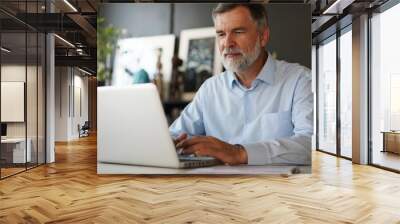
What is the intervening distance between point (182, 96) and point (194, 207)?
208cm

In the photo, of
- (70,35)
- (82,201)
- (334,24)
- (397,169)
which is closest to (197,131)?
(82,201)

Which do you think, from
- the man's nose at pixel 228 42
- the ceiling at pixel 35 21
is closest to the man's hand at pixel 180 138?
the man's nose at pixel 228 42

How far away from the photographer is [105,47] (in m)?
6.30

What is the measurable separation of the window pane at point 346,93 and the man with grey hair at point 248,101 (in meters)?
3.13

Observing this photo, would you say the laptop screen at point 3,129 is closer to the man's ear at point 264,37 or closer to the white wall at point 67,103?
the man's ear at point 264,37

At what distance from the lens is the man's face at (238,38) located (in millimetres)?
6102

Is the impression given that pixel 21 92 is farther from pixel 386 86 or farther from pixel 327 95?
pixel 327 95

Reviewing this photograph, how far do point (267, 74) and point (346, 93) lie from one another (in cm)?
370

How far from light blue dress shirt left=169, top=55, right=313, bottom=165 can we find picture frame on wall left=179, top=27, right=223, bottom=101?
0.11 metres

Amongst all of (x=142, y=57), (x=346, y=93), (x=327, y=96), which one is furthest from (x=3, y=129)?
(x=327, y=96)

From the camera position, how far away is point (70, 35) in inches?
414

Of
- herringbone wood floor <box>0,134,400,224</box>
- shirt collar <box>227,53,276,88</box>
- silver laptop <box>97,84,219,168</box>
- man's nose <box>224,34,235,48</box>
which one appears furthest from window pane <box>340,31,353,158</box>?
silver laptop <box>97,84,219,168</box>

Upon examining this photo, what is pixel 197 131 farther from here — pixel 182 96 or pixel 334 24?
pixel 334 24

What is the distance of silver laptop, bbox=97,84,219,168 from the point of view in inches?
238
